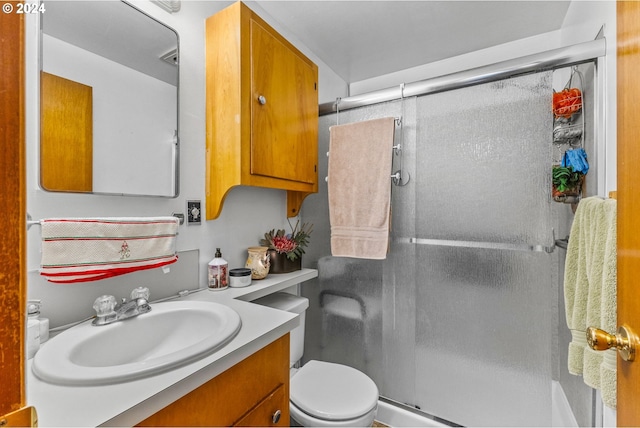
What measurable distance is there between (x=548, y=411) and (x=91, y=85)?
87.1 inches

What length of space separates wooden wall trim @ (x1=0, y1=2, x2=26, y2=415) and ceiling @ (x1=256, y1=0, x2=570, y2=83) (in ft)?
5.32

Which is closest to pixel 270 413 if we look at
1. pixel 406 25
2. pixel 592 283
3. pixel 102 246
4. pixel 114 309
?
pixel 114 309

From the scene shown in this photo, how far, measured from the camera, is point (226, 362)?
0.69m

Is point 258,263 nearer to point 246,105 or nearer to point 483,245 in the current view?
point 246,105

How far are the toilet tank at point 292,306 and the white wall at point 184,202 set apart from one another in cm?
25

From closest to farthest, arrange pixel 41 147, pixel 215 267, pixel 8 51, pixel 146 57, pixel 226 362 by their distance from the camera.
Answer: pixel 8 51
pixel 226 362
pixel 41 147
pixel 146 57
pixel 215 267

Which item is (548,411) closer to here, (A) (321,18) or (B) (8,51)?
(B) (8,51)

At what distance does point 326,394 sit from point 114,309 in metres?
0.90

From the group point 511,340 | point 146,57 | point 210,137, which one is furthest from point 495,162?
point 146,57

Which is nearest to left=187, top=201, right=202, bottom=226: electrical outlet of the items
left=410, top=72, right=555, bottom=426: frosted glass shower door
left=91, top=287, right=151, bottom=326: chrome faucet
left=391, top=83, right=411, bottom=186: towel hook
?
left=91, top=287, right=151, bottom=326: chrome faucet

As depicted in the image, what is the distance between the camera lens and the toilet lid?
3.77 feet

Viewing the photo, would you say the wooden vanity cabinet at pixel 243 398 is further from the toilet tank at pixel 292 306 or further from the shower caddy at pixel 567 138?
the shower caddy at pixel 567 138

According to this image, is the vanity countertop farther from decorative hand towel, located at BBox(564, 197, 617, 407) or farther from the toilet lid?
decorative hand towel, located at BBox(564, 197, 617, 407)

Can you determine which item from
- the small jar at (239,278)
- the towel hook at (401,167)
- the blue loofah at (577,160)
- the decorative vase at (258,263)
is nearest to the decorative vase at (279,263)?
the decorative vase at (258,263)
